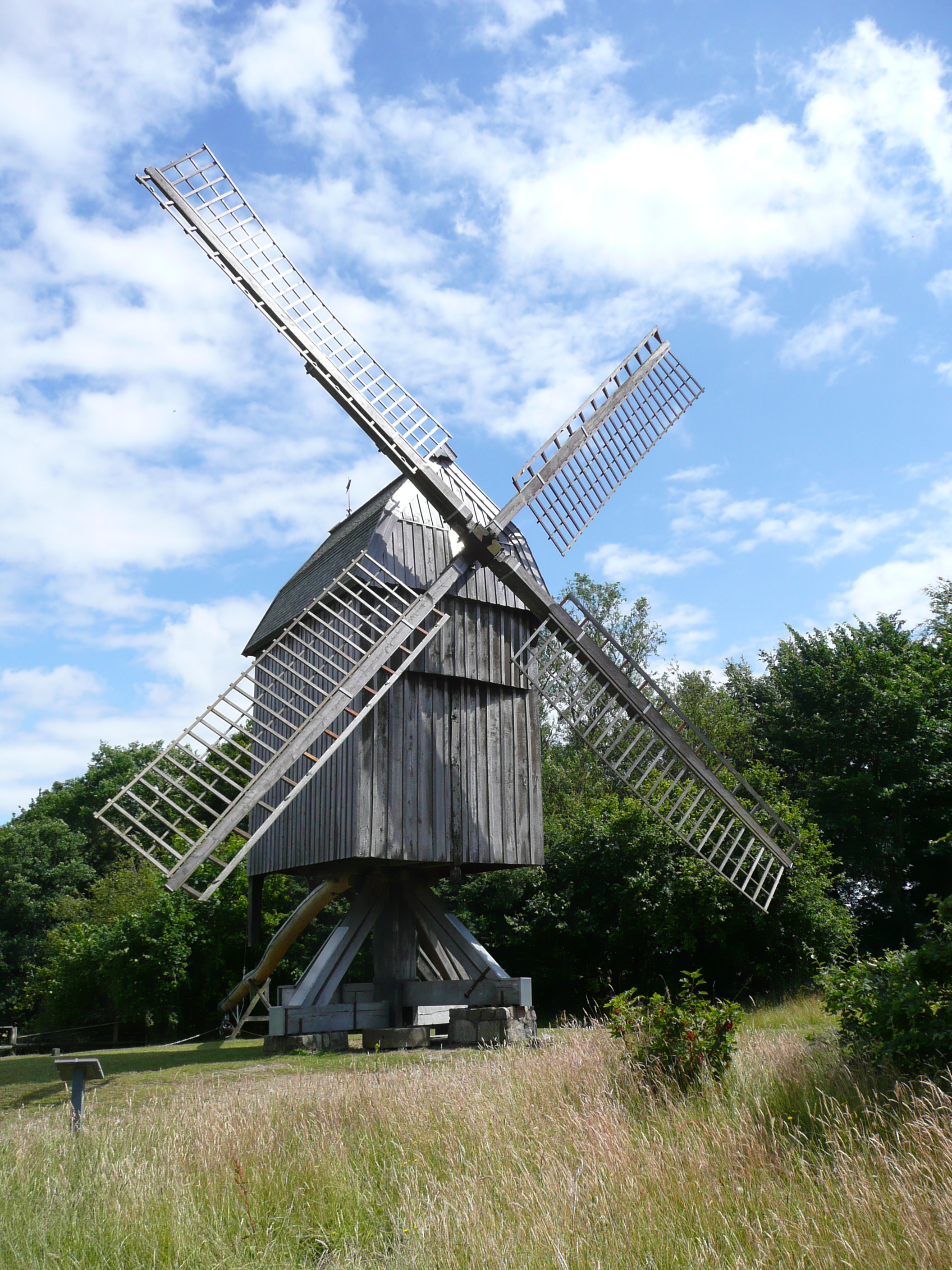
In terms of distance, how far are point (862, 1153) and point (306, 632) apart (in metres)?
10.6

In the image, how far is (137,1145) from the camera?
218 inches

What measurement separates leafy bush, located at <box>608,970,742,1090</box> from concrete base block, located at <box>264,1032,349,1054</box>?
5.55 m

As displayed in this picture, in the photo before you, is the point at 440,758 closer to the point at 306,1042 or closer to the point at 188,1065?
the point at 306,1042

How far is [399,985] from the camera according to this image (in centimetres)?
1268

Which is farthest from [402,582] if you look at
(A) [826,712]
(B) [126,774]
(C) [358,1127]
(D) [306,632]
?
(B) [126,774]

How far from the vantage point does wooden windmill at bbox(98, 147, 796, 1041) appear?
11508 mm

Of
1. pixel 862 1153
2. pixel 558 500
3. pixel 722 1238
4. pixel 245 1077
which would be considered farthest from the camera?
pixel 558 500

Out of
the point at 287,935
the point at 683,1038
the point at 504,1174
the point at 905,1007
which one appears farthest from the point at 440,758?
the point at 504,1174

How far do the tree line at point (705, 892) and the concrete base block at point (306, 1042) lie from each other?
6945mm

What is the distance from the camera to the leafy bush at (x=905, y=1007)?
17.1 feet

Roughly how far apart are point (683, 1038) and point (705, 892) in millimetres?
11219

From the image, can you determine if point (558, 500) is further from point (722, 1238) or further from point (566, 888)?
point (722, 1238)

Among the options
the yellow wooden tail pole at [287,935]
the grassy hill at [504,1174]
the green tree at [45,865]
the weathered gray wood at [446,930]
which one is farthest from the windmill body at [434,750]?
the green tree at [45,865]

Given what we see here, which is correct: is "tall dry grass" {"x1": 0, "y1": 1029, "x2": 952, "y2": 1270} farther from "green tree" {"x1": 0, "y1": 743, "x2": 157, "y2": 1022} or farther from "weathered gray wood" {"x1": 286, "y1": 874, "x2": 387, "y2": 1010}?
"green tree" {"x1": 0, "y1": 743, "x2": 157, "y2": 1022}
